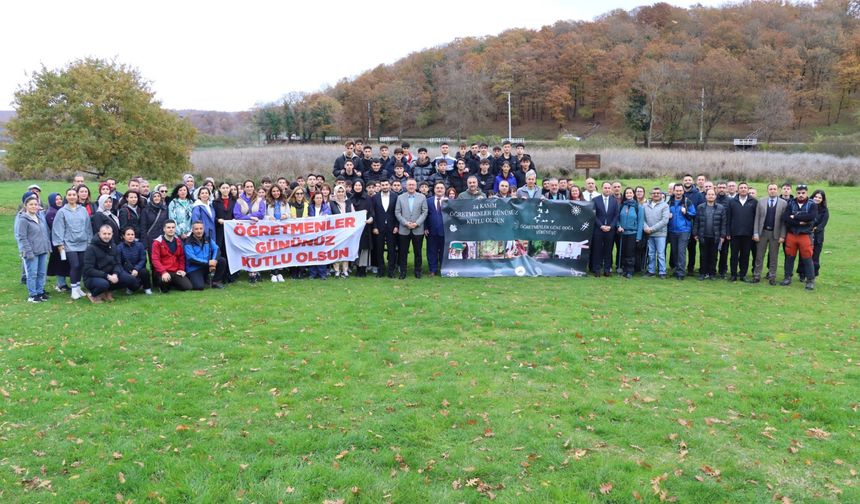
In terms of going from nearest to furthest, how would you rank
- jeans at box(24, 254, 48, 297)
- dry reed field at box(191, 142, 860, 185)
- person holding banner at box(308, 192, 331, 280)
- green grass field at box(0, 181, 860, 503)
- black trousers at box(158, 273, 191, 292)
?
green grass field at box(0, 181, 860, 503)
jeans at box(24, 254, 48, 297)
black trousers at box(158, 273, 191, 292)
person holding banner at box(308, 192, 331, 280)
dry reed field at box(191, 142, 860, 185)

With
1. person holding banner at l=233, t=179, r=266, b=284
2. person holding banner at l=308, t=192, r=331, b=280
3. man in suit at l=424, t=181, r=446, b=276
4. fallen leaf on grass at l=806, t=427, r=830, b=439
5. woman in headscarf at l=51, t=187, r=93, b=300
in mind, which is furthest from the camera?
man in suit at l=424, t=181, r=446, b=276

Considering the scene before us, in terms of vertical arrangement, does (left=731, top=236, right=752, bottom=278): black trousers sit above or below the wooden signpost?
below

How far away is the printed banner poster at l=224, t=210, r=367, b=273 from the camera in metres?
12.1

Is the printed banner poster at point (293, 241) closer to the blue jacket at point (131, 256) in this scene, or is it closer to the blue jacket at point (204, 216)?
the blue jacket at point (204, 216)

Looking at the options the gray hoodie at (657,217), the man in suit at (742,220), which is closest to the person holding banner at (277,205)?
the gray hoodie at (657,217)

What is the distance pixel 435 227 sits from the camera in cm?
1276

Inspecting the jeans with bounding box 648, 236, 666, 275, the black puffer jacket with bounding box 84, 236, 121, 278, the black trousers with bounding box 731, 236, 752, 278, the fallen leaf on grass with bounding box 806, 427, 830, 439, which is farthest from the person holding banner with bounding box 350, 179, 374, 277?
the fallen leaf on grass with bounding box 806, 427, 830, 439

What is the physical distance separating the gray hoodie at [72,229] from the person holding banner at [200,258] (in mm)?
1740

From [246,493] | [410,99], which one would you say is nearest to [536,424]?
[246,493]

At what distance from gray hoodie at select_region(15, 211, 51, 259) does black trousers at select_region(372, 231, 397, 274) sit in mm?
6107

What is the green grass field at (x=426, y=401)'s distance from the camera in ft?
15.4

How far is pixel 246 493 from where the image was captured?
4.51m

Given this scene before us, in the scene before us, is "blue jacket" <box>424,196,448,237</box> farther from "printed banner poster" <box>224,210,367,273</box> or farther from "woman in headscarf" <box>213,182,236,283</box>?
"woman in headscarf" <box>213,182,236,283</box>

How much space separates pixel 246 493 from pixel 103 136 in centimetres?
2261
